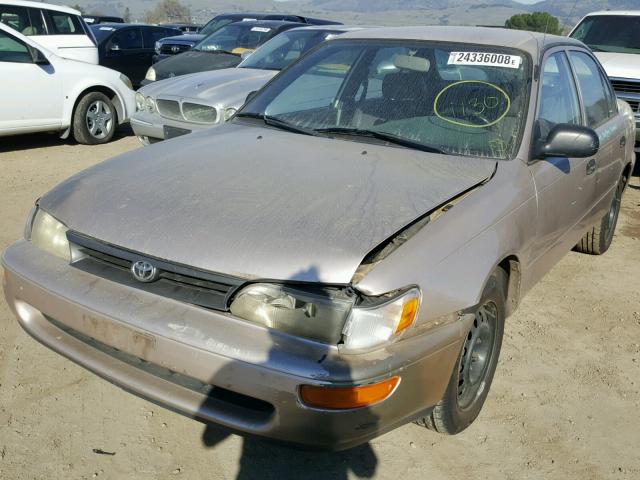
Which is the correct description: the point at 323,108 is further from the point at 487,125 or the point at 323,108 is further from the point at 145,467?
the point at 145,467

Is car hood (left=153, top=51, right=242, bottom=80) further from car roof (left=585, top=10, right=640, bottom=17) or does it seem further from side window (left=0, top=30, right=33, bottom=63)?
car roof (left=585, top=10, right=640, bottom=17)

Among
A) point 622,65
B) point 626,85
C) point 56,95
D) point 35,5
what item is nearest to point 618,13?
point 622,65

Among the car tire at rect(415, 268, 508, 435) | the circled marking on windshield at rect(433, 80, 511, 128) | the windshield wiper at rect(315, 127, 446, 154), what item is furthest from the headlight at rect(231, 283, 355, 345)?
the circled marking on windshield at rect(433, 80, 511, 128)

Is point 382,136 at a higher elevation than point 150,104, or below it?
higher

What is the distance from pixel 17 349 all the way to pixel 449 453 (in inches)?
85.6

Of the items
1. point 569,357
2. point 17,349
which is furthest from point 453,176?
point 17,349

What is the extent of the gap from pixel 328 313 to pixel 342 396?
0.88ft

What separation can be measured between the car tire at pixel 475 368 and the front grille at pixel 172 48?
1133 centimetres

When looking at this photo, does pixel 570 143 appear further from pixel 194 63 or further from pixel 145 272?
pixel 194 63

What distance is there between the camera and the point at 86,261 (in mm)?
2590

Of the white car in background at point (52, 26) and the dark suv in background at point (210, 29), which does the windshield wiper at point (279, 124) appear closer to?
the white car in background at point (52, 26)

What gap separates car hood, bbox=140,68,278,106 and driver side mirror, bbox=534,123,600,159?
410cm

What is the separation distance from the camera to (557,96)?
3664 mm

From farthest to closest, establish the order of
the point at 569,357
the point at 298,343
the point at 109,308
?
the point at 569,357 < the point at 109,308 < the point at 298,343
